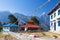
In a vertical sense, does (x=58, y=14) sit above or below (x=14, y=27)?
above

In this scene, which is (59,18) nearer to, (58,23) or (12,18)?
(58,23)

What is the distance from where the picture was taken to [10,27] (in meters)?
57.0

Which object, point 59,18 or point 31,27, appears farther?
point 31,27

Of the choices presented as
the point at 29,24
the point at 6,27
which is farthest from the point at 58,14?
the point at 6,27

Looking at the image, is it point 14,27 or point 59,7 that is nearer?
point 59,7

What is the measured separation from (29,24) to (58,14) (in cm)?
2791

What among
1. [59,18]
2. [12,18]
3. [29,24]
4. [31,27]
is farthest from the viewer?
[12,18]

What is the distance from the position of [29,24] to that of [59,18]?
29.0 meters

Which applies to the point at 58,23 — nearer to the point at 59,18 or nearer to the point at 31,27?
the point at 59,18

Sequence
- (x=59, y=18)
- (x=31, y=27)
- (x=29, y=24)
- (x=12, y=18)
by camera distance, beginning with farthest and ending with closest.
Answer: (x=12, y=18)
(x=29, y=24)
(x=31, y=27)
(x=59, y=18)

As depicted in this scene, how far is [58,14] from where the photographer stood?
29750 millimetres

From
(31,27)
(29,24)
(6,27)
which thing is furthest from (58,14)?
(6,27)

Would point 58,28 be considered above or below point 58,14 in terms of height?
below

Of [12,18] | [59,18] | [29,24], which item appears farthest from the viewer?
[12,18]
